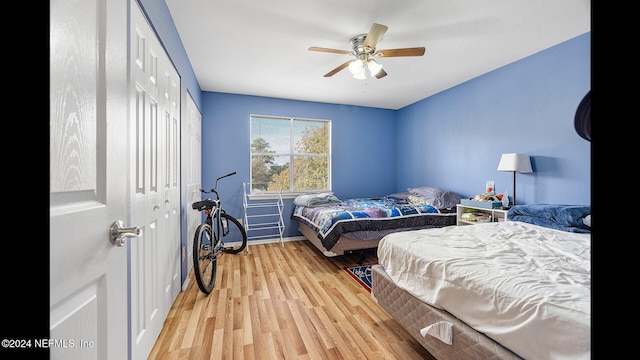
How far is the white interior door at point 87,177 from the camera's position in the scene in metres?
0.60

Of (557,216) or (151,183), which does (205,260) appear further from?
(557,216)

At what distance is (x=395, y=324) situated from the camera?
202 cm

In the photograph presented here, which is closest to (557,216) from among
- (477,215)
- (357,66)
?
(477,215)

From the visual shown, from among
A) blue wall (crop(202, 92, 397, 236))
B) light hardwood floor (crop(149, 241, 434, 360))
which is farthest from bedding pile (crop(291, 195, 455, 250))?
blue wall (crop(202, 92, 397, 236))

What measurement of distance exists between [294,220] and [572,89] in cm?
390

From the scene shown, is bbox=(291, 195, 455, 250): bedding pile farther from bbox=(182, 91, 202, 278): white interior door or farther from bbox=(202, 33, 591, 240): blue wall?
bbox=(182, 91, 202, 278): white interior door

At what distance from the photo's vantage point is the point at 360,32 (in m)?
2.42

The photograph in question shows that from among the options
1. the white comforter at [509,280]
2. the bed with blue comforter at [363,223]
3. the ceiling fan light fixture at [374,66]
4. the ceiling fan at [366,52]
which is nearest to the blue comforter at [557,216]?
the white comforter at [509,280]

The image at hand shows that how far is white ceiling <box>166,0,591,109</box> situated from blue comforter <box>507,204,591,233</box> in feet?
5.38

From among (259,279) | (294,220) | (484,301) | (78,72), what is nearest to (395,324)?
(484,301)

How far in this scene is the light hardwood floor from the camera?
1.71 meters

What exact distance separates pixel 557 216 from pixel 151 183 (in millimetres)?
3270

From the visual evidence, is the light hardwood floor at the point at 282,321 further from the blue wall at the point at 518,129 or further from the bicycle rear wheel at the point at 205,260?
the blue wall at the point at 518,129
